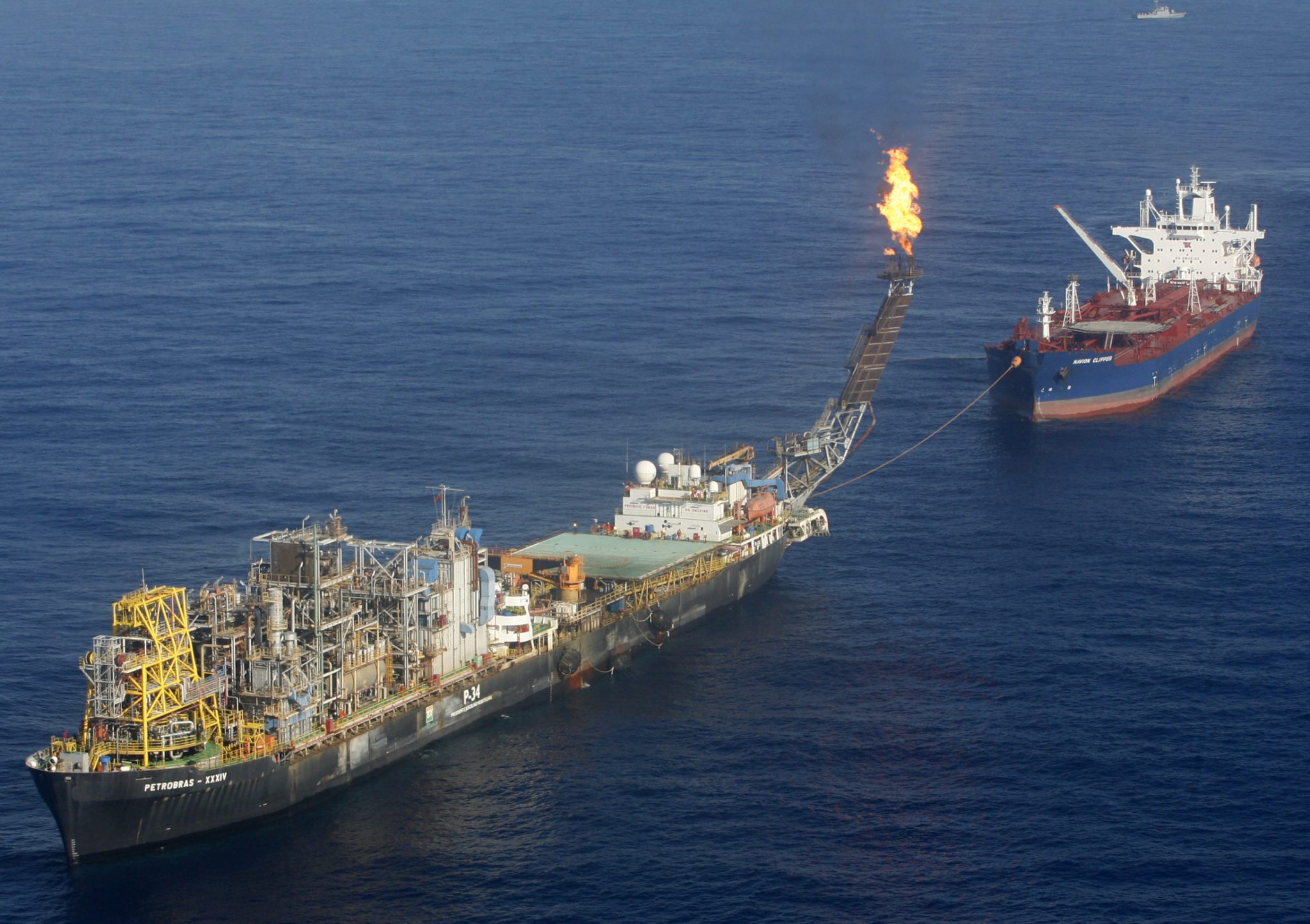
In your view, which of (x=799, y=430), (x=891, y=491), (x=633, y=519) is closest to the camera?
(x=633, y=519)

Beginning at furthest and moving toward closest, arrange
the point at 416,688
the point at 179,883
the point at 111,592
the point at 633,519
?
the point at 633,519 → the point at 111,592 → the point at 416,688 → the point at 179,883

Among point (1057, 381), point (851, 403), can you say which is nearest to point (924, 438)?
point (1057, 381)

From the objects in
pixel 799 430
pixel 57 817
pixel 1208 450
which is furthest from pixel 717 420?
pixel 57 817

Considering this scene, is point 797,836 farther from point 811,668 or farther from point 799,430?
point 799,430

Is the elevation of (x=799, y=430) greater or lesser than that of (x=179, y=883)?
greater

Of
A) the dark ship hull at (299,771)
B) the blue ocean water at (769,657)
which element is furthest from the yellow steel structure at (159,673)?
the blue ocean water at (769,657)

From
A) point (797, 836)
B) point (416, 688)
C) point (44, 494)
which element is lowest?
point (797, 836)

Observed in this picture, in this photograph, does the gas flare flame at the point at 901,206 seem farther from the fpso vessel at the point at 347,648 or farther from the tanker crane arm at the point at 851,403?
the fpso vessel at the point at 347,648

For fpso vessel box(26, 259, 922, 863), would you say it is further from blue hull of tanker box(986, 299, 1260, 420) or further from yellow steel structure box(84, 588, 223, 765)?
blue hull of tanker box(986, 299, 1260, 420)
